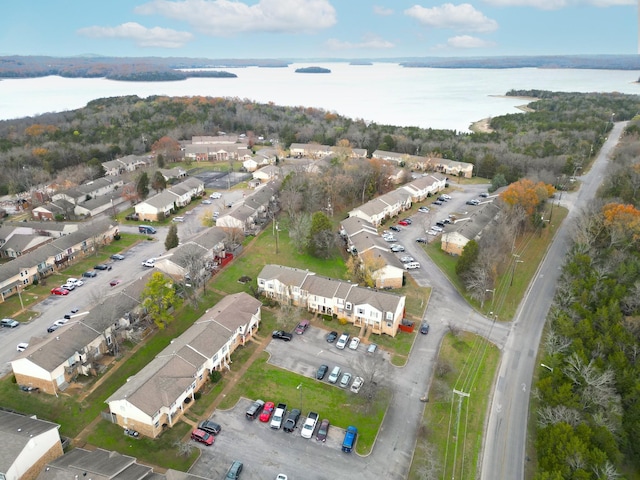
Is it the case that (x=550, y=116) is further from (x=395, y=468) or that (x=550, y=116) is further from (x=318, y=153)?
(x=395, y=468)

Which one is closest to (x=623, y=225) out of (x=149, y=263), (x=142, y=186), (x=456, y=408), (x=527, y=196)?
(x=527, y=196)

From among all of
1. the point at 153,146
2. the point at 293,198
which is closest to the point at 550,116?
the point at 293,198

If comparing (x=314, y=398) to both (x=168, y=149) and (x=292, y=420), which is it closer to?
(x=292, y=420)

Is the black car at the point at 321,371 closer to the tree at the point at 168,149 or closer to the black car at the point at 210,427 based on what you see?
the black car at the point at 210,427

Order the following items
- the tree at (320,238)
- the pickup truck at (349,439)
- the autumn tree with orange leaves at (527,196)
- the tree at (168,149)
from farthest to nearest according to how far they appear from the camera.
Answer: the tree at (168,149), the autumn tree with orange leaves at (527,196), the tree at (320,238), the pickup truck at (349,439)

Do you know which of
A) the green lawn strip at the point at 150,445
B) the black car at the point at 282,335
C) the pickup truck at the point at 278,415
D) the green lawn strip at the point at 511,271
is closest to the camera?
the green lawn strip at the point at 150,445

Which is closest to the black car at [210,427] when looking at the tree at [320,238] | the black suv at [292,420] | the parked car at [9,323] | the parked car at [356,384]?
the black suv at [292,420]

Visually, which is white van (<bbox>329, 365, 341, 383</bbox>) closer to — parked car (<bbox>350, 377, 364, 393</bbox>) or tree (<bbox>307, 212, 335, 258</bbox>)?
parked car (<bbox>350, 377, 364, 393</bbox>)

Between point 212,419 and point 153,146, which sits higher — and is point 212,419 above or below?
below
